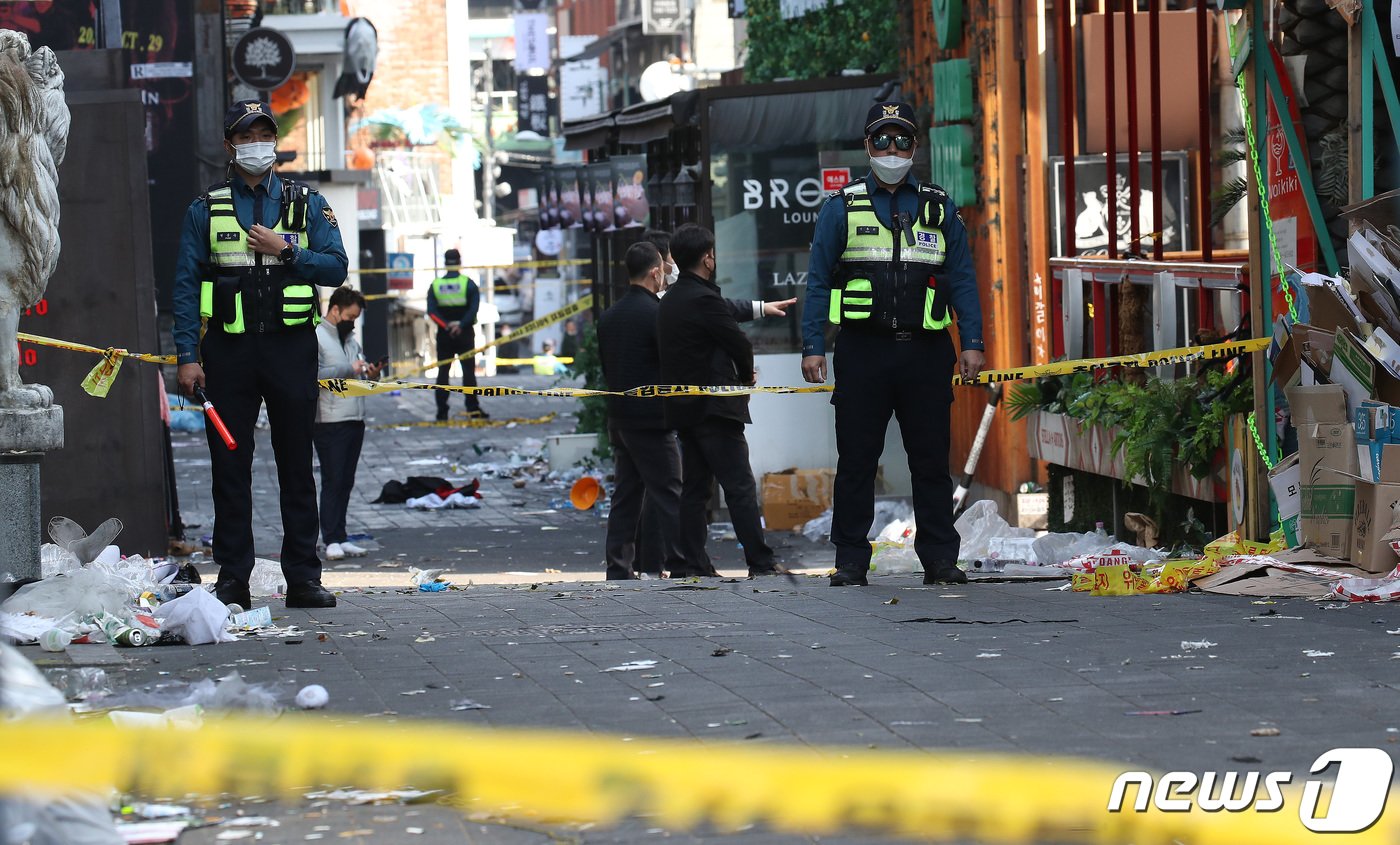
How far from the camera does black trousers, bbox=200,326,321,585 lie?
8.41 meters

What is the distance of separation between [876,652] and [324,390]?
7112 millimetres

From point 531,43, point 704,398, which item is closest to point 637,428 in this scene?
point 704,398

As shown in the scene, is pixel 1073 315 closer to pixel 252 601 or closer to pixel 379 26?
pixel 252 601

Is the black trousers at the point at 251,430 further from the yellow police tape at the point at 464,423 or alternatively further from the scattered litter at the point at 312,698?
the yellow police tape at the point at 464,423

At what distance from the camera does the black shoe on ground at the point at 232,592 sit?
331 inches

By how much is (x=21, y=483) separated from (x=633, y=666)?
3.15 metres

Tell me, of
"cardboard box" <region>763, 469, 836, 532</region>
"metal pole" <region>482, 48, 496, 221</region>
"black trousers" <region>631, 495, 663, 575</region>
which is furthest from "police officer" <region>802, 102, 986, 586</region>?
"metal pole" <region>482, 48, 496, 221</region>

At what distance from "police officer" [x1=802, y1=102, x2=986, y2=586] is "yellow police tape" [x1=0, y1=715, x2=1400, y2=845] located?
158 inches

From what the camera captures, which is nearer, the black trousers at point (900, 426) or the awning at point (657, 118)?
the black trousers at point (900, 426)

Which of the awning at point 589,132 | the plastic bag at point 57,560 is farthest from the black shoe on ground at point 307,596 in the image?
the awning at point 589,132

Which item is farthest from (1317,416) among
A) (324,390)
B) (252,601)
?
(324,390)

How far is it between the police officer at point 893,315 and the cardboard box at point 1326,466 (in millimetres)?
1368

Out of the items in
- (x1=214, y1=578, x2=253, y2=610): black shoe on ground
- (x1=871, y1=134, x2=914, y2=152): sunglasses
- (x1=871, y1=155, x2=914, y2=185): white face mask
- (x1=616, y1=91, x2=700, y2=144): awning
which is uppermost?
(x1=616, y1=91, x2=700, y2=144): awning

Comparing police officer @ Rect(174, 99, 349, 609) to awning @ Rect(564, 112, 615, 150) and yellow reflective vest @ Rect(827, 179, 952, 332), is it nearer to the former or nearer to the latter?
yellow reflective vest @ Rect(827, 179, 952, 332)
